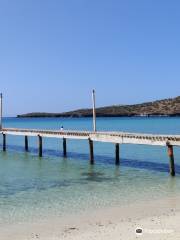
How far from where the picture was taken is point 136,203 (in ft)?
56.0

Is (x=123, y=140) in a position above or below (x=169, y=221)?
above

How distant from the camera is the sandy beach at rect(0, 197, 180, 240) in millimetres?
12117

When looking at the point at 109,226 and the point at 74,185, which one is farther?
the point at 74,185

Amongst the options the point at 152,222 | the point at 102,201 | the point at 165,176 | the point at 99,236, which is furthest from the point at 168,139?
the point at 99,236

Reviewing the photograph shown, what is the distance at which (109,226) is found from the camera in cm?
1330

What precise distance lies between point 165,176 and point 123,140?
4644mm

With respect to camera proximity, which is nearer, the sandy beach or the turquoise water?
the sandy beach

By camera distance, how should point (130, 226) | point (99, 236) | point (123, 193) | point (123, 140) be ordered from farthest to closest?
point (123, 140)
point (123, 193)
point (130, 226)
point (99, 236)

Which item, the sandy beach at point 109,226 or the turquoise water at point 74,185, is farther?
the turquoise water at point 74,185

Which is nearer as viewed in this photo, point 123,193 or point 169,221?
point 169,221

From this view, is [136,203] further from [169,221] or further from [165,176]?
[165,176]

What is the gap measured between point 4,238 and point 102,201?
589cm

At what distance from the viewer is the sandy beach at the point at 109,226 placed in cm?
1212

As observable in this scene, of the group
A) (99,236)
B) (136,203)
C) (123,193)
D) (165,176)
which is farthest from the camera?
(165,176)
